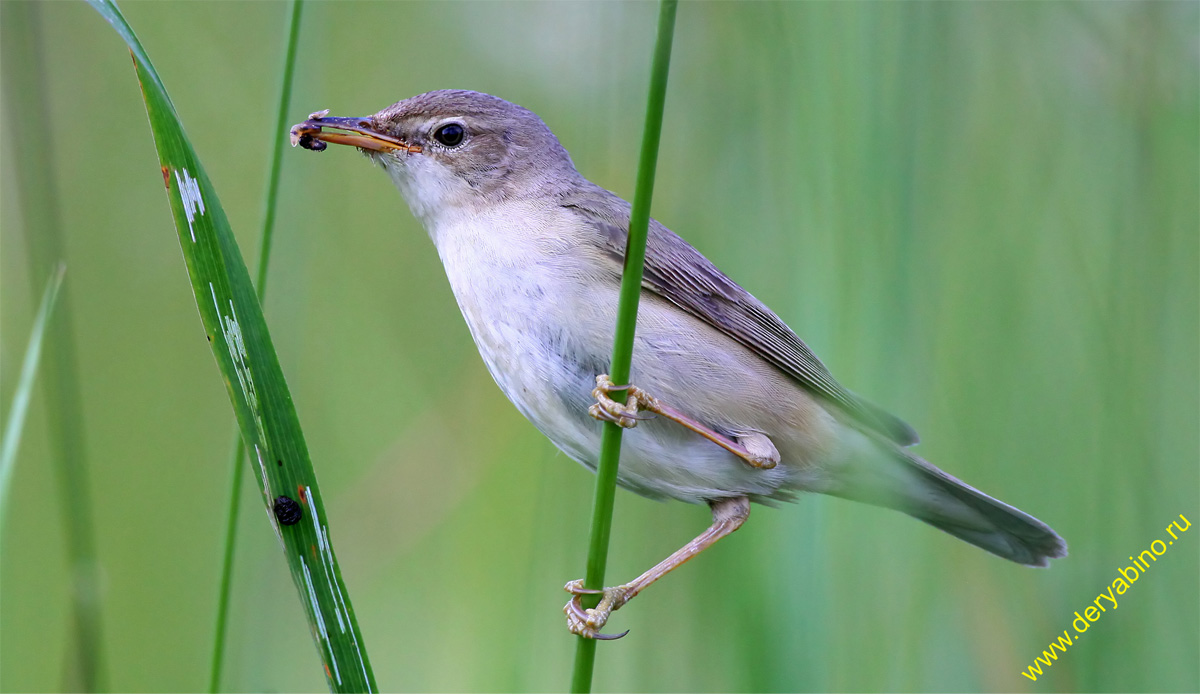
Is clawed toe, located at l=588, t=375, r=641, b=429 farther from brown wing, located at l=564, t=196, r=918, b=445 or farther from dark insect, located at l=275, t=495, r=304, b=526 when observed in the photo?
dark insect, located at l=275, t=495, r=304, b=526

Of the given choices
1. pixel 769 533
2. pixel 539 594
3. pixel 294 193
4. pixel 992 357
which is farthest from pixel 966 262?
pixel 294 193

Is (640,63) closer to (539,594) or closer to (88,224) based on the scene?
(539,594)

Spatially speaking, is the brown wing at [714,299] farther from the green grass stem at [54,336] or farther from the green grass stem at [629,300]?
the green grass stem at [54,336]

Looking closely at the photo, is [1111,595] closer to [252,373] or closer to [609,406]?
[609,406]

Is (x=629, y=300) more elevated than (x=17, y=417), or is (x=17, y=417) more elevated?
(x=629, y=300)

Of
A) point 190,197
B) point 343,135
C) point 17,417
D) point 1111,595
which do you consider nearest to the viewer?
point 190,197

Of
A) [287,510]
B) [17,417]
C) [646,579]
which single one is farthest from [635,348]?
[17,417]
